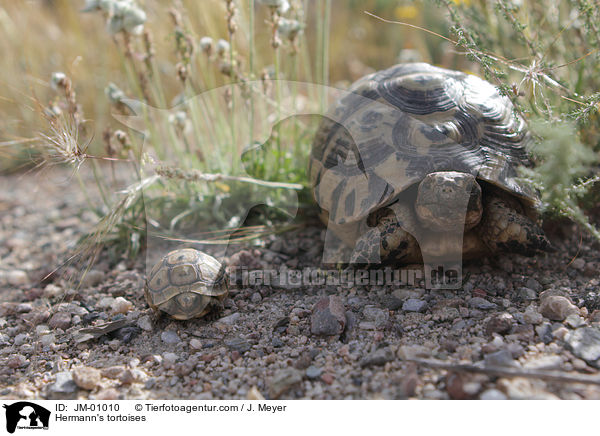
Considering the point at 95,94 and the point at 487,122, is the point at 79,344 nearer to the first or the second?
the point at 487,122

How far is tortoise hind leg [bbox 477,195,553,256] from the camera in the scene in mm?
2080

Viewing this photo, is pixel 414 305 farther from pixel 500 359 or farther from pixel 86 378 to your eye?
pixel 86 378

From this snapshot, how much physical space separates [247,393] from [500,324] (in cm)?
103

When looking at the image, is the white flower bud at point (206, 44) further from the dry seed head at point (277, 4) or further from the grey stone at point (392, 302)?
the grey stone at point (392, 302)

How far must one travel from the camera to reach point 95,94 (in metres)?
4.97

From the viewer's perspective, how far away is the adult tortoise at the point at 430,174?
208 centimetres

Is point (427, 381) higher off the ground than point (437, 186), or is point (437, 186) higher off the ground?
point (437, 186)

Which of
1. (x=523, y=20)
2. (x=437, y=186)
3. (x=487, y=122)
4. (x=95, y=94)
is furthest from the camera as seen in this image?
(x=95, y=94)

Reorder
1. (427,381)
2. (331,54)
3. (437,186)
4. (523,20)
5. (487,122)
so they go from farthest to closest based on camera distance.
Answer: (331,54), (523,20), (487,122), (437,186), (427,381)

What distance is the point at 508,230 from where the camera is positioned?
209cm

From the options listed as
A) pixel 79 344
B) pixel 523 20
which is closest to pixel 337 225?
pixel 79 344

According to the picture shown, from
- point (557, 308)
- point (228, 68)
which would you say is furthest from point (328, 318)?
point (228, 68)

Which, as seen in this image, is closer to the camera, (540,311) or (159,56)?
(540,311)

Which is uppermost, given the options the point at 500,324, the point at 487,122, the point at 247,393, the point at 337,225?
the point at 487,122
